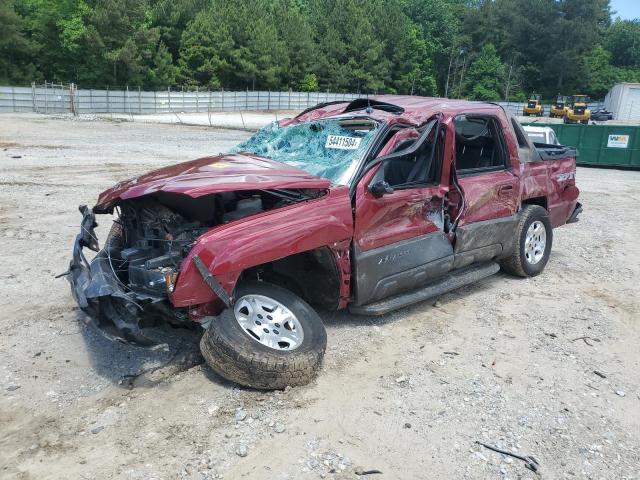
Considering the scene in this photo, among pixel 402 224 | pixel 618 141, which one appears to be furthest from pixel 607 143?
pixel 402 224

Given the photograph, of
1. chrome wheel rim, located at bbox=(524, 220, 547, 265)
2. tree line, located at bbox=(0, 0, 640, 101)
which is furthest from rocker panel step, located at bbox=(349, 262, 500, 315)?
tree line, located at bbox=(0, 0, 640, 101)

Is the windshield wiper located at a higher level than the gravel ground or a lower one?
higher

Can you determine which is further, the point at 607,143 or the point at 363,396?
the point at 607,143

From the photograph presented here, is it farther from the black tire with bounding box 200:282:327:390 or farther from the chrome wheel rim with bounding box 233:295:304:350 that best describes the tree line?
the black tire with bounding box 200:282:327:390

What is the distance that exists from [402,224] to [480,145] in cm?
178

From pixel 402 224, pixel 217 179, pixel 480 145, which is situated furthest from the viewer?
pixel 480 145

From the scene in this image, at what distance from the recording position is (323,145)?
16.1 feet

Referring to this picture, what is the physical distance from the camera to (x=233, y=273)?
3717 millimetres

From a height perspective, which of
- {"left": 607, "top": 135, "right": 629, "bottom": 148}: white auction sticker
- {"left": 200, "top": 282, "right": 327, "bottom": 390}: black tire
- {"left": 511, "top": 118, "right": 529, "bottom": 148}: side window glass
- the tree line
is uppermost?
the tree line

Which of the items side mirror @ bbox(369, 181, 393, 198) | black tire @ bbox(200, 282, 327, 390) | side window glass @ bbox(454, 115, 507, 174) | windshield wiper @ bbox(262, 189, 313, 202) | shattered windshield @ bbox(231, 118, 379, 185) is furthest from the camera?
side window glass @ bbox(454, 115, 507, 174)

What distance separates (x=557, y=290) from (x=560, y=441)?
2.97 meters

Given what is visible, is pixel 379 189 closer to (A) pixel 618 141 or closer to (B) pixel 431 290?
(B) pixel 431 290

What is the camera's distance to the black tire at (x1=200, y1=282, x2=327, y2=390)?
11.9 ft

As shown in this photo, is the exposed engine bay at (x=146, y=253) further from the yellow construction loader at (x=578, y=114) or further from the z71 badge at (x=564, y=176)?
the yellow construction loader at (x=578, y=114)
